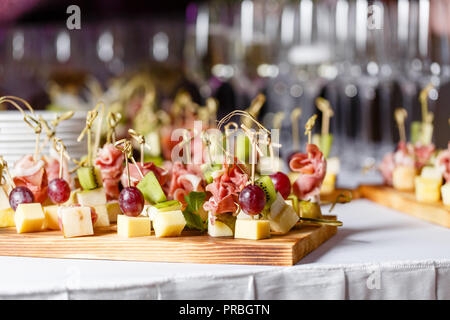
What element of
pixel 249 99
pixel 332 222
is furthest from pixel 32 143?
pixel 249 99

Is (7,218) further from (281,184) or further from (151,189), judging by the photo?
(281,184)

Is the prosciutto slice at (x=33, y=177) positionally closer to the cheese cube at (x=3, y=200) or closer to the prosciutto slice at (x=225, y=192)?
the cheese cube at (x=3, y=200)

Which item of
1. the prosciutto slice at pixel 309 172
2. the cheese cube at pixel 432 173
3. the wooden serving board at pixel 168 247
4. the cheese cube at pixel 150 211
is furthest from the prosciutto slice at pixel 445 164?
the cheese cube at pixel 150 211

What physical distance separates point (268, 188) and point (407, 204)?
1.59ft

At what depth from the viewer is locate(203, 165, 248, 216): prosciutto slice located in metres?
0.92

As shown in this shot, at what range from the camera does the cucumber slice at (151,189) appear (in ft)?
3.17

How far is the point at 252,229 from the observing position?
902mm

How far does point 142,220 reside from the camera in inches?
37.0

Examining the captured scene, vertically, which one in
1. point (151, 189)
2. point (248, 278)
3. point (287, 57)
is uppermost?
point (287, 57)

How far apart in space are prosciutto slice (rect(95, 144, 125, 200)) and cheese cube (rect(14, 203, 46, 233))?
0.15 m

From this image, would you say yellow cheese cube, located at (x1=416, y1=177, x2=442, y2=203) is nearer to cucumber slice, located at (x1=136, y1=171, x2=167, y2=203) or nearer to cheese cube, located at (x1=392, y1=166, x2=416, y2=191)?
cheese cube, located at (x1=392, y1=166, x2=416, y2=191)

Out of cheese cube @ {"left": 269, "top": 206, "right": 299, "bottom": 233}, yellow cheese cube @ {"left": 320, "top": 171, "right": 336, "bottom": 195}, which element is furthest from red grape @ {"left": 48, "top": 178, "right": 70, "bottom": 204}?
yellow cheese cube @ {"left": 320, "top": 171, "right": 336, "bottom": 195}

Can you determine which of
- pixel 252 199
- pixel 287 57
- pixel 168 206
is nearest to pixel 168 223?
pixel 168 206

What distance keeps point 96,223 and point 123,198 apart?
0.37 ft
